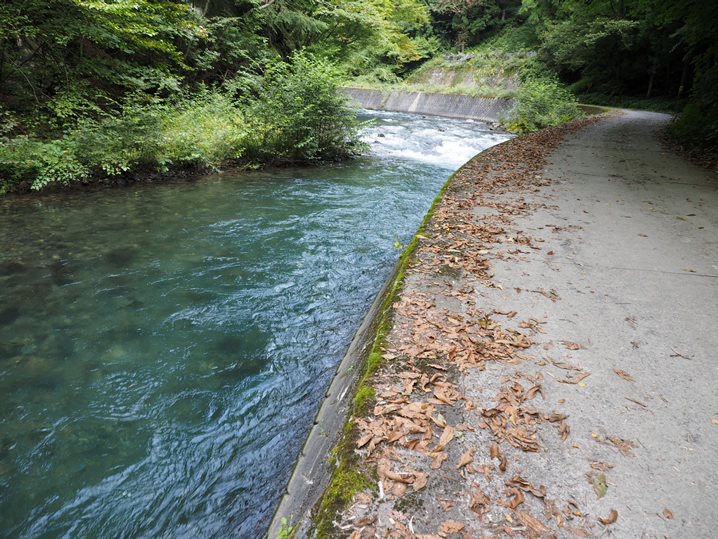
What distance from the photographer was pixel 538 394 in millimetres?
2256

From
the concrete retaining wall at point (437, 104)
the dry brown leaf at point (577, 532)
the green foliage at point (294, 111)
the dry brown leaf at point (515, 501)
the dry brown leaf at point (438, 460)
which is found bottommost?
the dry brown leaf at point (577, 532)

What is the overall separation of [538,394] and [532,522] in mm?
842

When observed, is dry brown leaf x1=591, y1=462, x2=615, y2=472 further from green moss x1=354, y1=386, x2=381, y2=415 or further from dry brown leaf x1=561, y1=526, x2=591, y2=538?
green moss x1=354, y1=386, x2=381, y2=415

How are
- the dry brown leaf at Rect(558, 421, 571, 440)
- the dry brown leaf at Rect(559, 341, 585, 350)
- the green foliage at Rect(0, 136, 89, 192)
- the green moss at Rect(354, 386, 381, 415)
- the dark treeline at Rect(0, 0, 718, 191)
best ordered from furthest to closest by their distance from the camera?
the dark treeline at Rect(0, 0, 718, 191) < the green foliage at Rect(0, 136, 89, 192) < the dry brown leaf at Rect(559, 341, 585, 350) < the green moss at Rect(354, 386, 381, 415) < the dry brown leaf at Rect(558, 421, 571, 440)

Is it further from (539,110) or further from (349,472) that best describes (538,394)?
(539,110)

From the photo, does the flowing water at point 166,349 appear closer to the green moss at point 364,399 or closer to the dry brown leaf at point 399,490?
the green moss at point 364,399

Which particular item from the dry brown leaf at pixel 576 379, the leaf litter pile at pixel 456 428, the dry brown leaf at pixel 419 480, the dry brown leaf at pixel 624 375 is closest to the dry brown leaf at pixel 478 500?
the leaf litter pile at pixel 456 428

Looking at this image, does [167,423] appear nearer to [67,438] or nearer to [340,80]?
[67,438]

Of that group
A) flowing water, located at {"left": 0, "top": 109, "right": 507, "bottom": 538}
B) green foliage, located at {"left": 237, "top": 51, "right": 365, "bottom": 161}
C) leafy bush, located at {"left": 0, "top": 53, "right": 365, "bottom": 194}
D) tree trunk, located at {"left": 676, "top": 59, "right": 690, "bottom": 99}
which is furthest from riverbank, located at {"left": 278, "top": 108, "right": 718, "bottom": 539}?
tree trunk, located at {"left": 676, "top": 59, "right": 690, "bottom": 99}

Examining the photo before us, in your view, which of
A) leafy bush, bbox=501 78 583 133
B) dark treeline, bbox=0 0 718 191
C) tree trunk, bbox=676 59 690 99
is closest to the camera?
dark treeline, bbox=0 0 718 191

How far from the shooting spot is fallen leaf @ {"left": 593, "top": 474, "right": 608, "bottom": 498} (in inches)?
66.3

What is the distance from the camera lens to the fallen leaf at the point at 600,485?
1685 millimetres

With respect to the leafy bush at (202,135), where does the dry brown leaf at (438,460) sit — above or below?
below

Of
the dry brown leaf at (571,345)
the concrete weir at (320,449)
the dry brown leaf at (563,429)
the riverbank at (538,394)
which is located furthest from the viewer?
the dry brown leaf at (571,345)
